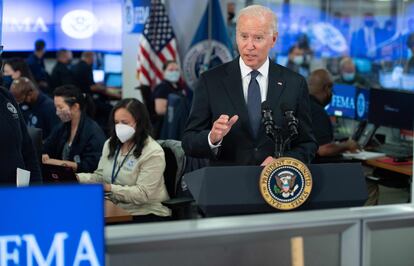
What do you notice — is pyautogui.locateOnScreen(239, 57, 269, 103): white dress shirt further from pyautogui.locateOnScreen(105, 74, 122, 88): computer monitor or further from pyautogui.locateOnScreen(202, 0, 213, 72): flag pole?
pyautogui.locateOnScreen(105, 74, 122, 88): computer monitor

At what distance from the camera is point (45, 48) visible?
12.2 metres

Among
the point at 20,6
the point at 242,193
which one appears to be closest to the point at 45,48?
the point at 20,6

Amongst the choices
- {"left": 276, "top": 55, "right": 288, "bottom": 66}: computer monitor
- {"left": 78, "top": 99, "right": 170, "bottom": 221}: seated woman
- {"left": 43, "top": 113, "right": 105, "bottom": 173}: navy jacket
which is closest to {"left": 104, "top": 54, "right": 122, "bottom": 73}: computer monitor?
{"left": 276, "top": 55, "right": 288, "bottom": 66}: computer monitor

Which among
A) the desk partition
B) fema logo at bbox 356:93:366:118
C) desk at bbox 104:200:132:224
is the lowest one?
desk at bbox 104:200:132:224

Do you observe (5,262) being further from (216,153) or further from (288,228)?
(216,153)

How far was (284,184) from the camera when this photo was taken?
6.56 feet

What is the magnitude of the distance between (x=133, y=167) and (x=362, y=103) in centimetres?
304

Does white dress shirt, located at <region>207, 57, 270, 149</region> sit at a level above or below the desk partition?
above

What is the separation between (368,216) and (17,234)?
2.32ft

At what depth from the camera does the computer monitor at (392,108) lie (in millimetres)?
6531

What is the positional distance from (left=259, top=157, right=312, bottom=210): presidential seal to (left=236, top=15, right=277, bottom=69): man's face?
99cm

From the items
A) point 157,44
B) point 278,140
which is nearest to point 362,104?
point 157,44

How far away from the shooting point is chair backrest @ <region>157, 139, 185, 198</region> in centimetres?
497

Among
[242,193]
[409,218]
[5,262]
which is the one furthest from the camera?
[242,193]
